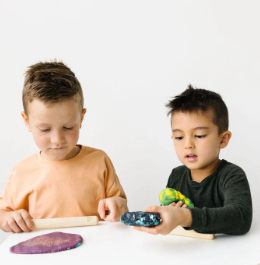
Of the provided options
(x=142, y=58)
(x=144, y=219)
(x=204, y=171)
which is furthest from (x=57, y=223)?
(x=142, y=58)

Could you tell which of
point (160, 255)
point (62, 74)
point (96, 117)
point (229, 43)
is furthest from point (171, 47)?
point (160, 255)

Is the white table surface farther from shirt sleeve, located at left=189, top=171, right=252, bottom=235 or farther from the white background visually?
the white background

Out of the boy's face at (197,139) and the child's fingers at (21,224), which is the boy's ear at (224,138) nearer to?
the boy's face at (197,139)

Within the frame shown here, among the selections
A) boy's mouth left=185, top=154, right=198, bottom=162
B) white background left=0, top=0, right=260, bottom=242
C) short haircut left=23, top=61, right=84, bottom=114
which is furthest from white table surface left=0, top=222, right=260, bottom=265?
white background left=0, top=0, right=260, bottom=242

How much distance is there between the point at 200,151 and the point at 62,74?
18.9 inches

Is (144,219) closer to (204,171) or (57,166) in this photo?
(204,171)

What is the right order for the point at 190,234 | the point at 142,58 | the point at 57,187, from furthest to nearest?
the point at 142,58
the point at 57,187
the point at 190,234

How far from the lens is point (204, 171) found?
1288 millimetres

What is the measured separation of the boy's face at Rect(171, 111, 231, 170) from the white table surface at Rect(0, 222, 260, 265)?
0.78 ft

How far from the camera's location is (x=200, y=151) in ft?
4.04

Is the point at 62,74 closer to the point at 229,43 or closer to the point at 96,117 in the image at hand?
the point at 96,117

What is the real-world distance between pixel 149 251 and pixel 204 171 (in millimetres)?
371

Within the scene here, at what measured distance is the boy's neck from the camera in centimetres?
128

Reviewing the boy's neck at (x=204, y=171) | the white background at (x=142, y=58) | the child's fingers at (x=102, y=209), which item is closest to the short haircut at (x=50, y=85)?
the child's fingers at (x=102, y=209)
